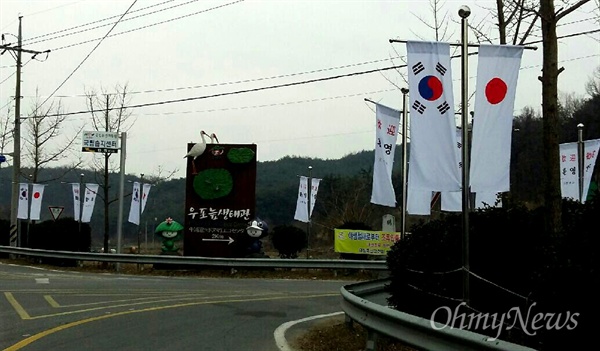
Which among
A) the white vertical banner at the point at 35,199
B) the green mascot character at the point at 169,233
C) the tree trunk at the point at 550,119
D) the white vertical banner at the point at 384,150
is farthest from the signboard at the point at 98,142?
the tree trunk at the point at 550,119

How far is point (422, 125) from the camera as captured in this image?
1084cm

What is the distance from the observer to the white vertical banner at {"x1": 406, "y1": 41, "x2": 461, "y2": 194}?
10.6 m

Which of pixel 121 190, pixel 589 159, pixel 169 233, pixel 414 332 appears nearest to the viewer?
pixel 414 332

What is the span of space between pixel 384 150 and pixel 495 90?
9.71m

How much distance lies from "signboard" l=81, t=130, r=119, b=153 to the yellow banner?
11.5m

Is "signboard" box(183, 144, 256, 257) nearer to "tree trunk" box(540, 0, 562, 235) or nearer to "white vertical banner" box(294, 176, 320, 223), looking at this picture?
"white vertical banner" box(294, 176, 320, 223)

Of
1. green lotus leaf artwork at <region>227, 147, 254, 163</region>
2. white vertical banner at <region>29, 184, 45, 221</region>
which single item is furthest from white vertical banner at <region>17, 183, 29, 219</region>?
green lotus leaf artwork at <region>227, 147, 254, 163</region>

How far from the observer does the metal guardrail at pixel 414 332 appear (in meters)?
5.65

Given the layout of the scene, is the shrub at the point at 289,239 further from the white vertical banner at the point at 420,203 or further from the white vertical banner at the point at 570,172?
the white vertical banner at the point at 420,203

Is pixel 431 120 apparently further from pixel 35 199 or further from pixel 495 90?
pixel 35 199

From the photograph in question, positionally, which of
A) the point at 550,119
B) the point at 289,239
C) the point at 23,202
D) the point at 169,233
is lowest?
the point at 289,239

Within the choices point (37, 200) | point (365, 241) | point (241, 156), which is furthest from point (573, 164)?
point (37, 200)

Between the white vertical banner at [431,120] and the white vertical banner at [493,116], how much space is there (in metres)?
0.34

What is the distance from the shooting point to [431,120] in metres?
→ 10.8
